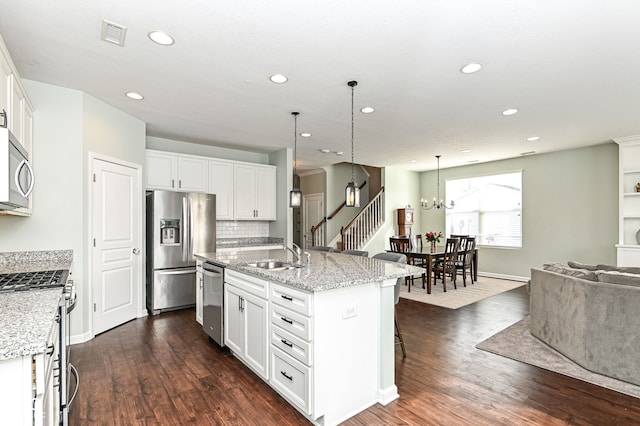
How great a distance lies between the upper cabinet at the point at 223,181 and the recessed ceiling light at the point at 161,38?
273cm

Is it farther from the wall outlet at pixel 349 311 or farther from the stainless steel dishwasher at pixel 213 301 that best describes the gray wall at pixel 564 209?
the stainless steel dishwasher at pixel 213 301

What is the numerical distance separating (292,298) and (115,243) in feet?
9.55

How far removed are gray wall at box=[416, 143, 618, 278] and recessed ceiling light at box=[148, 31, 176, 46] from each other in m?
7.15

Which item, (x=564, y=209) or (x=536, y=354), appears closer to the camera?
(x=536, y=354)

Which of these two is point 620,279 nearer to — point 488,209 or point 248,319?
point 248,319

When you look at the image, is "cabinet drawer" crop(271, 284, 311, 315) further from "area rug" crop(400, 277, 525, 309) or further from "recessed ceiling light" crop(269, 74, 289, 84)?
"area rug" crop(400, 277, 525, 309)

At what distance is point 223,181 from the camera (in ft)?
18.6

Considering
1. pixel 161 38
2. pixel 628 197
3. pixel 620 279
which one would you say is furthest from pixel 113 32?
pixel 628 197

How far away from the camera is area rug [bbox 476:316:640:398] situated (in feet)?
8.66

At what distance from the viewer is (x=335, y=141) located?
18.5ft

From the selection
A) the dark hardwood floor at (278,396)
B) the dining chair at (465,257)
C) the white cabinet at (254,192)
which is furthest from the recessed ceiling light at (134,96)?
the dining chair at (465,257)

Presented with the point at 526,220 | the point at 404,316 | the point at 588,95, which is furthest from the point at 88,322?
the point at 526,220

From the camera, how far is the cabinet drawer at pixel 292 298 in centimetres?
209

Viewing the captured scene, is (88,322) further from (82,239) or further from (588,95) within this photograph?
(588,95)
